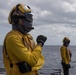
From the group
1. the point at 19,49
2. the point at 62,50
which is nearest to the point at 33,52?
the point at 19,49

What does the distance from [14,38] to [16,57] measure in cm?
28

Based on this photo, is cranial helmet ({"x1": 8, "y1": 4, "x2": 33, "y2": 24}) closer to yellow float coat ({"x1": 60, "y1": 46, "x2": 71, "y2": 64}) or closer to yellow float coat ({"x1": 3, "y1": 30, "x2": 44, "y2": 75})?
yellow float coat ({"x1": 3, "y1": 30, "x2": 44, "y2": 75})

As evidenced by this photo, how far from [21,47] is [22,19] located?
1.42ft

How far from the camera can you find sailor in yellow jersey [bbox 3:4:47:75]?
4934 millimetres

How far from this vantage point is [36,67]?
5133mm

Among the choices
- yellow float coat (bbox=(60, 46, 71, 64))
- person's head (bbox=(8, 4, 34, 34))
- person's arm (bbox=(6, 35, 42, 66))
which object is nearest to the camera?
person's arm (bbox=(6, 35, 42, 66))

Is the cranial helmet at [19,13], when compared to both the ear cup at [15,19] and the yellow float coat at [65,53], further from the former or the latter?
the yellow float coat at [65,53]

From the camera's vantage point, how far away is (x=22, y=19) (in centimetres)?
509

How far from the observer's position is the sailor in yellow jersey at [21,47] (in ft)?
16.2

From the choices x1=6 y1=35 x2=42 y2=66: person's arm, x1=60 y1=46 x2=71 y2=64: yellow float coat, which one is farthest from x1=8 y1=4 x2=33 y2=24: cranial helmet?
x1=60 y1=46 x2=71 y2=64: yellow float coat

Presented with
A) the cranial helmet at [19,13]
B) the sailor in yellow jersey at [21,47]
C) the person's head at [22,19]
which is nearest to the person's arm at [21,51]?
the sailor in yellow jersey at [21,47]

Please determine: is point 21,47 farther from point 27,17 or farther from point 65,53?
point 65,53

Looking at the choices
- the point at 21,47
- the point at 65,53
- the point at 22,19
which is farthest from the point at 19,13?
the point at 65,53

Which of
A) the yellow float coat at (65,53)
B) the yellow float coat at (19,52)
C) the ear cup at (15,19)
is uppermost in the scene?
the ear cup at (15,19)
